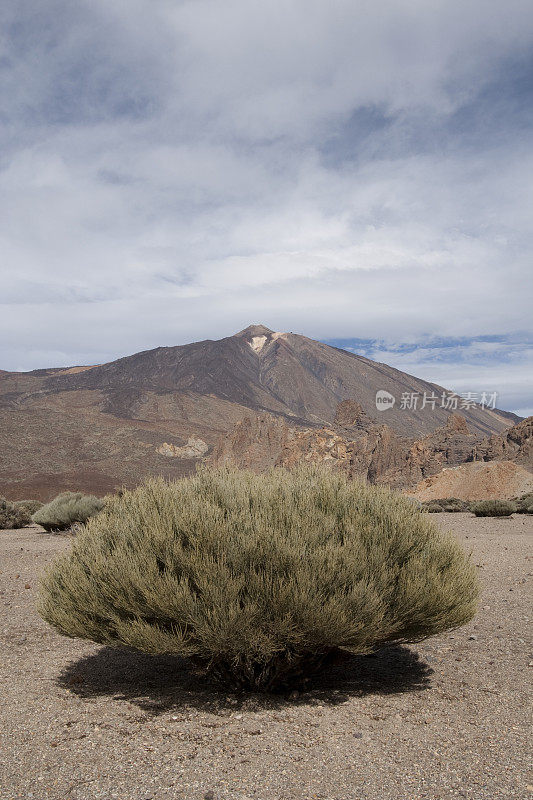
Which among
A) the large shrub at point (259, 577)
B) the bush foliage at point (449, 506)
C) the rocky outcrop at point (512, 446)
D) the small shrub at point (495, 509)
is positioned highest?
the rocky outcrop at point (512, 446)

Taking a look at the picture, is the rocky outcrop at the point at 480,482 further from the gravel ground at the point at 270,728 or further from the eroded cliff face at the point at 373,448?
the gravel ground at the point at 270,728

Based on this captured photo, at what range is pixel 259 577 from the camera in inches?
169

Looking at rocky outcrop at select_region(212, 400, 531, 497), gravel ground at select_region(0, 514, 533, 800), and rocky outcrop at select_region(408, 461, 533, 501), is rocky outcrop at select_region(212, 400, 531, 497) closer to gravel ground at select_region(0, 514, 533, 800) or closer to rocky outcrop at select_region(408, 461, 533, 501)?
rocky outcrop at select_region(408, 461, 533, 501)

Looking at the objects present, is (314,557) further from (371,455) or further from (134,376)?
(134,376)

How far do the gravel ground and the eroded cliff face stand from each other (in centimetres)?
2744

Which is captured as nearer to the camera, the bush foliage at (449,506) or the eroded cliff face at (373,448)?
the bush foliage at (449,506)

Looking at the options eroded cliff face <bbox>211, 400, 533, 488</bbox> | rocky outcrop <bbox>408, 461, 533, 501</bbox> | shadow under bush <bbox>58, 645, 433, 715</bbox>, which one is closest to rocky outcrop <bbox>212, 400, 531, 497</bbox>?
eroded cliff face <bbox>211, 400, 533, 488</bbox>

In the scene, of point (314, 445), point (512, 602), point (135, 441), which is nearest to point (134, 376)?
point (135, 441)

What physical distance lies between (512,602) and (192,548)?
611cm

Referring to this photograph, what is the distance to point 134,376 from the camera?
195250 mm

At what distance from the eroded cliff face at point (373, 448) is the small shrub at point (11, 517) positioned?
15605 millimetres

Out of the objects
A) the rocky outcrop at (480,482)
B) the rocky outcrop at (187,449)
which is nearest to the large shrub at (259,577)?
the rocky outcrop at (480,482)

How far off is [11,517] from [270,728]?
2027 centimetres

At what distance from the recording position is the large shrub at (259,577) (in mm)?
4266
